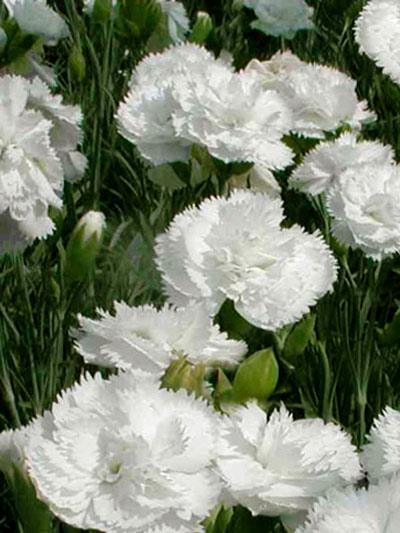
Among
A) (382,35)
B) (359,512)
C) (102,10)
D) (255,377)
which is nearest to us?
(359,512)

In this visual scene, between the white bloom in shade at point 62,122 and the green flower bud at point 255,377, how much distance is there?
37 cm

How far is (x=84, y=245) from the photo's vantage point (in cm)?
103

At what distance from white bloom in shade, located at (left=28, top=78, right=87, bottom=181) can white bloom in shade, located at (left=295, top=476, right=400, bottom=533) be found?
0.55 meters

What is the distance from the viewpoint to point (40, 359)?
3.63 ft

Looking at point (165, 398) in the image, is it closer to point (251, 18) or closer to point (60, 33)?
point (60, 33)

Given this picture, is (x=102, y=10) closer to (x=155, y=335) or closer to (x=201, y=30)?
(x=201, y=30)

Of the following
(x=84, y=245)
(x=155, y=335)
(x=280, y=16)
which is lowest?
(x=280, y=16)

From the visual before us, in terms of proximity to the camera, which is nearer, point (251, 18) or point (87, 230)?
point (87, 230)

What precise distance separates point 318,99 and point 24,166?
0.45 m

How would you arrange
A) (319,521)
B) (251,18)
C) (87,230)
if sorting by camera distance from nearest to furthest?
(319,521) < (87,230) < (251,18)

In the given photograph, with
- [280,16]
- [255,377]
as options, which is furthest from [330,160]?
[280,16]

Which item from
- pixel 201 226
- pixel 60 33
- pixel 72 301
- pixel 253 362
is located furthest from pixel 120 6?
pixel 253 362

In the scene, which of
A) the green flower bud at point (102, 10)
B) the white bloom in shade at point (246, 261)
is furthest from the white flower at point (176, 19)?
the white bloom in shade at point (246, 261)

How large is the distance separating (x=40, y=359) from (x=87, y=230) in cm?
16
